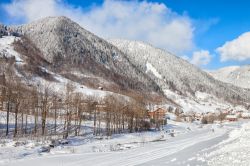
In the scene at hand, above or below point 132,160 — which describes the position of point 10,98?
above

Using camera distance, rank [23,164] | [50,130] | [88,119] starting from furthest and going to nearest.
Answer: [88,119]
[50,130]
[23,164]

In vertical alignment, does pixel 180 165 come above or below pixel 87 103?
below

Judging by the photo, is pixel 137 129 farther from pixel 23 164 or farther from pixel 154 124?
pixel 23 164

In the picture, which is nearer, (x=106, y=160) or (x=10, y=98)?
(x=106, y=160)

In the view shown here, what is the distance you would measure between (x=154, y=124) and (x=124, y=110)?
98.9 feet

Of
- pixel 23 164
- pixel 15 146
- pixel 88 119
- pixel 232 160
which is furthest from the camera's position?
pixel 88 119

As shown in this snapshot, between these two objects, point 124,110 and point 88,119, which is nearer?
point 124,110

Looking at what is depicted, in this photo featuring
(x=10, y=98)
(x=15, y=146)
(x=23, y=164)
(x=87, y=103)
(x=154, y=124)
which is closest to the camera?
(x=23, y=164)

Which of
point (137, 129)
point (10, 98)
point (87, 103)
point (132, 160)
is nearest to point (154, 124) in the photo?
point (137, 129)

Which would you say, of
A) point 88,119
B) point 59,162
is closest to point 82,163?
point 59,162

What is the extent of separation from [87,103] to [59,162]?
78.7m

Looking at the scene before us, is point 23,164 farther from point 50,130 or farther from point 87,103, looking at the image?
point 87,103

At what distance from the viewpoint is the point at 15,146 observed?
51.5m

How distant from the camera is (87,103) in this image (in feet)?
373
